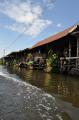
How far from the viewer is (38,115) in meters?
5.25

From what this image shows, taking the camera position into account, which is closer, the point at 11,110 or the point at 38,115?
the point at 38,115

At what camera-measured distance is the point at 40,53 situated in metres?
31.2

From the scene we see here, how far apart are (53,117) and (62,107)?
104 cm

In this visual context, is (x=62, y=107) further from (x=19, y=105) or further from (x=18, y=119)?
(x=18, y=119)

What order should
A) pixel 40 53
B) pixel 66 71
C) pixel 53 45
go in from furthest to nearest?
1. pixel 40 53
2. pixel 53 45
3. pixel 66 71

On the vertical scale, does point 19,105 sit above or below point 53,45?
below

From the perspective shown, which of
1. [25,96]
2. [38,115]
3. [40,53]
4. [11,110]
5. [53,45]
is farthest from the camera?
[40,53]

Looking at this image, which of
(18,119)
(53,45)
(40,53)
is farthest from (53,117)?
(40,53)

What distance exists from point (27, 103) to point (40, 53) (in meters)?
24.8

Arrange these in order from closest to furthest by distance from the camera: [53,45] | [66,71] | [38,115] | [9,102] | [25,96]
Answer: [38,115] → [9,102] → [25,96] → [66,71] → [53,45]

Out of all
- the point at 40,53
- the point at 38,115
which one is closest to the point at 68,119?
the point at 38,115

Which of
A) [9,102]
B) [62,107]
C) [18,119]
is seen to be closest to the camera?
[18,119]

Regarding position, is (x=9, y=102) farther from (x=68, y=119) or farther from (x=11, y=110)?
(x=68, y=119)

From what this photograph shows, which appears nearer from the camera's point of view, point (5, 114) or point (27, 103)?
point (5, 114)
